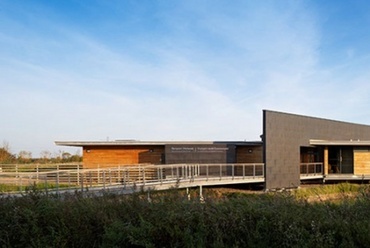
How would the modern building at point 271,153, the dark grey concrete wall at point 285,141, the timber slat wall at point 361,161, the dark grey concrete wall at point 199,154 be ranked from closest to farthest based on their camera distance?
1. the dark grey concrete wall at point 285,141
2. the modern building at point 271,153
3. the dark grey concrete wall at point 199,154
4. the timber slat wall at point 361,161

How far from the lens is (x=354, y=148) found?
A: 27.4 m

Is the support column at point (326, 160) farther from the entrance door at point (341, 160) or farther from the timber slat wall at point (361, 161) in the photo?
the timber slat wall at point (361, 161)

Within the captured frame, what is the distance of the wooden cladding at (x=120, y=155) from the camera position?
26109 millimetres

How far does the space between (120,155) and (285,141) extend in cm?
1120

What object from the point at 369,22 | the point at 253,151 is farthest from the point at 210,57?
the point at 253,151

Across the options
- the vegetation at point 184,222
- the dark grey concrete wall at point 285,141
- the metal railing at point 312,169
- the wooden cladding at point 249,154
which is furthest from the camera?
the metal railing at point 312,169

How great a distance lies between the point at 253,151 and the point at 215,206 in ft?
73.6

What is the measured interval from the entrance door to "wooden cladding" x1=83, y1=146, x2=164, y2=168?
12.8 meters

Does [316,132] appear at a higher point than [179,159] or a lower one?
higher

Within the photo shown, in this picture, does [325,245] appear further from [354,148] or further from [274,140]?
[354,148]

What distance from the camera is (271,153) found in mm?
24406

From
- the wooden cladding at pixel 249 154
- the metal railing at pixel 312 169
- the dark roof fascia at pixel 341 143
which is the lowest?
the metal railing at pixel 312 169

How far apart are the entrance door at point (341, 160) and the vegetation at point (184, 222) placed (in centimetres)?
2412

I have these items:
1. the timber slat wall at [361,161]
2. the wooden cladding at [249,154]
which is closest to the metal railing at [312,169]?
the timber slat wall at [361,161]
